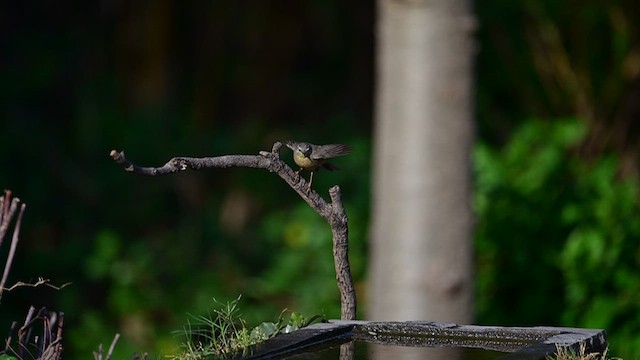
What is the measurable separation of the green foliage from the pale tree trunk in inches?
66.1

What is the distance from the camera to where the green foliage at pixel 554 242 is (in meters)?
6.02

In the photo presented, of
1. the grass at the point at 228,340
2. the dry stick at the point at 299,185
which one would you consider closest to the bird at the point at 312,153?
the dry stick at the point at 299,185

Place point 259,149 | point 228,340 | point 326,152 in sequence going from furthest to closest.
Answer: point 259,149 → point 326,152 → point 228,340

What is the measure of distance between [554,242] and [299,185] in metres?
3.52

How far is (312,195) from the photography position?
294cm

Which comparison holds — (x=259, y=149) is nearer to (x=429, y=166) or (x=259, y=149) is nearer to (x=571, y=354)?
(x=429, y=166)

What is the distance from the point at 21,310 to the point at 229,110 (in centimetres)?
306

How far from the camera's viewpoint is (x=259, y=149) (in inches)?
359

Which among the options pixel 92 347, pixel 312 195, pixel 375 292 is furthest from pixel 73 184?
pixel 312 195

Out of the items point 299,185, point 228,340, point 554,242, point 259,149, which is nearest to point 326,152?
point 299,185

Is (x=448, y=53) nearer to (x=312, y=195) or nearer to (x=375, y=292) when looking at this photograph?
(x=375, y=292)

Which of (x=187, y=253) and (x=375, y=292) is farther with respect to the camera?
(x=187, y=253)

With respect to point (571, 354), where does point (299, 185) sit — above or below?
above

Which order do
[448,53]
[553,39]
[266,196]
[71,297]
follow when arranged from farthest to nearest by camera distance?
[266,196], [71,297], [553,39], [448,53]
